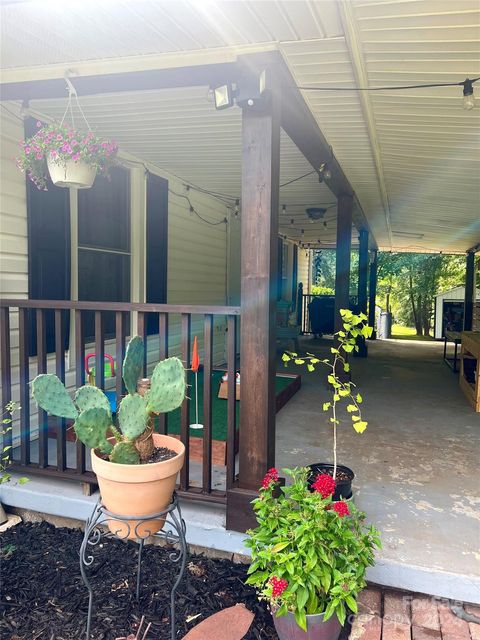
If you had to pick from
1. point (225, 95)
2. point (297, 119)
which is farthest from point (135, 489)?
point (297, 119)

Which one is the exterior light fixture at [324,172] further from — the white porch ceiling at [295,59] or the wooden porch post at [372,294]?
the wooden porch post at [372,294]

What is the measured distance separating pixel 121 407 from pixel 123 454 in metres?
0.18

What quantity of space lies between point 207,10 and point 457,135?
8.05ft

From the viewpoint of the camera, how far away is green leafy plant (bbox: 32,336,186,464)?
5.90ft

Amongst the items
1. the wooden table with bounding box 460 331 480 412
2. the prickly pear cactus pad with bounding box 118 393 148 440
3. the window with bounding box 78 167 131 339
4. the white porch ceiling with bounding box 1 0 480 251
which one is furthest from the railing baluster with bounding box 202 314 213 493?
the wooden table with bounding box 460 331 480 412

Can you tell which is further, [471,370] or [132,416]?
[471,370]

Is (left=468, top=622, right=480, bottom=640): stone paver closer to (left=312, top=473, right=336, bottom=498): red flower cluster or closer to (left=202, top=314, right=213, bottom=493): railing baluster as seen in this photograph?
(left=312, top=473, right=336, bottom=498): red flower cluster

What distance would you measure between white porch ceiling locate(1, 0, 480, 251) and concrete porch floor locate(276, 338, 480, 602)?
236cm

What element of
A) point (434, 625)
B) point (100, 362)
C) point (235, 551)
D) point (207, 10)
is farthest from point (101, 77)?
point (434, 625)

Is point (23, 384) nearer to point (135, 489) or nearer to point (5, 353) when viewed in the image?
point (5, 353)

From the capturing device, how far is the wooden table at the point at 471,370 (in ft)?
15.7

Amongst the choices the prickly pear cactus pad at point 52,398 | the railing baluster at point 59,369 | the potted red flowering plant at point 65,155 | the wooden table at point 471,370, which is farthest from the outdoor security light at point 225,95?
the wooden table at point 471,370

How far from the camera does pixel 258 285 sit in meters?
2.26

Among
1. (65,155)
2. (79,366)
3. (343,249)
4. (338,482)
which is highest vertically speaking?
(65,155)
